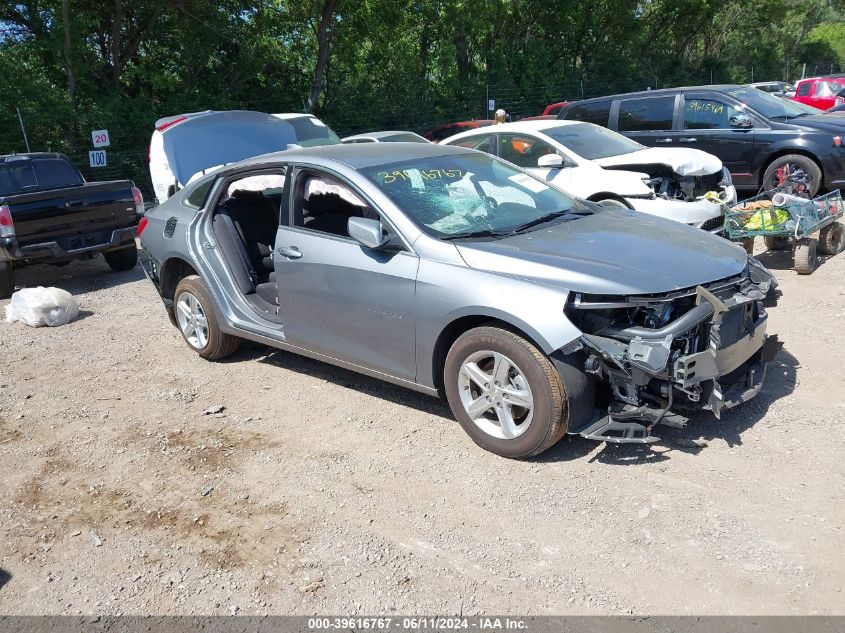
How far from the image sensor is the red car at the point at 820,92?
2064 cm

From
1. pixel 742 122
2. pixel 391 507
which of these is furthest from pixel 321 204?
pixel 742 122

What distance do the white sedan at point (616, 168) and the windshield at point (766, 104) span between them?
2.39 meters

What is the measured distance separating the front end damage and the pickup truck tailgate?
7.20 meters

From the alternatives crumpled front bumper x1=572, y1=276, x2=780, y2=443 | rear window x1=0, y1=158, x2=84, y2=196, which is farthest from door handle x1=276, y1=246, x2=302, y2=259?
rear window x1=0, y1=158, x2=84, y2=196

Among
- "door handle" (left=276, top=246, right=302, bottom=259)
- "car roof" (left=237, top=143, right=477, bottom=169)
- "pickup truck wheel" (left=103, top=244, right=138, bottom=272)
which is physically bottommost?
"pickup truck wheel" (left=103, top=244, right=138, bottom=272)

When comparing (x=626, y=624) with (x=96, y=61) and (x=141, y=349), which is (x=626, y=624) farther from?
(x=96, y=61)

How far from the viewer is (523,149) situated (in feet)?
31.3

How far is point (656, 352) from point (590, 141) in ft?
20.5

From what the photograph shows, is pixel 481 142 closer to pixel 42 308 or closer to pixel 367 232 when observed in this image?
pixel 42 308

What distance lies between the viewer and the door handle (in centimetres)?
514

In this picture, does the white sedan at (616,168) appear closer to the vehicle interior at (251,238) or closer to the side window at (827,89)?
the vehicle interior at (251,238)

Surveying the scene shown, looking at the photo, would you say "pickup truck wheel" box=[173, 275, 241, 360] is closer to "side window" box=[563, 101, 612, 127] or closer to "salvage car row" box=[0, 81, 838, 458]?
"salvage car row" box=[0, 81, 838, 458]

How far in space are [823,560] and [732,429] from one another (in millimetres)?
1273

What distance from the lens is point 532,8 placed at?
28.2 m
